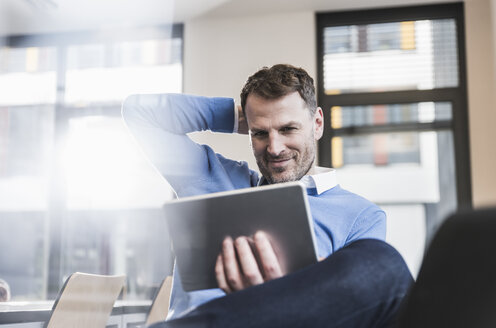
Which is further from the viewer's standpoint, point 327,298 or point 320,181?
point 320,181

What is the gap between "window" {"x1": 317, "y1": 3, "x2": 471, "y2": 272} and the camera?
8.82 ft

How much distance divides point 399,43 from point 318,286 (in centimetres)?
255

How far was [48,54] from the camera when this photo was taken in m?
2.23

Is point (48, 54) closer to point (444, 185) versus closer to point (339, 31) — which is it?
point (339, 31)

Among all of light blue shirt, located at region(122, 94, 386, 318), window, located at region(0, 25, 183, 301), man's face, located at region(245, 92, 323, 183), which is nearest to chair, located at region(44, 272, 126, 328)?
window, located at region(0, 25, 183, 301)

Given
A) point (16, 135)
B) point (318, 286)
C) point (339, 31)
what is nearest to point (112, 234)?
point (16, 135)

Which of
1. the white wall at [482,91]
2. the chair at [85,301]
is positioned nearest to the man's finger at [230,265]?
the chair at [85,301]

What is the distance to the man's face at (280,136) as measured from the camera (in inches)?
38.0

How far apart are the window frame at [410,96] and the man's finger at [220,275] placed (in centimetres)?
209

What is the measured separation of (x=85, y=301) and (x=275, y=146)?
0.72 meters

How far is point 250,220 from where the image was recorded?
0.62 metres

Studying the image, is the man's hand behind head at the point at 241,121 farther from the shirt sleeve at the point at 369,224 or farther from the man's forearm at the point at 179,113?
the shirt sleeve at the point at 369,224

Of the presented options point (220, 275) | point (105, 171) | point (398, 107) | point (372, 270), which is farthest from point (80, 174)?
point (372, 270)

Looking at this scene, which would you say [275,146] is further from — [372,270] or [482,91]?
[482,91]
